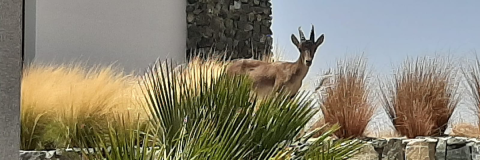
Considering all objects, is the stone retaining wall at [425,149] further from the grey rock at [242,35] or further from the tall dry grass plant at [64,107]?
the grey rock at [242,35]

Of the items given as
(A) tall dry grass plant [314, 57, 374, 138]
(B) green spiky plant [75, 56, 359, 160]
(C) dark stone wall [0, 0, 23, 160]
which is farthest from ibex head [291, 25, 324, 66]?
(C) dark stone wall [0, 0, 23, 160]

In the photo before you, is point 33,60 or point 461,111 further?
point 33,60

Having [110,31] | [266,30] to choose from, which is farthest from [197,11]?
[110,31]

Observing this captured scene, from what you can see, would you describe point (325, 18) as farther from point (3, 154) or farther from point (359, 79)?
point (3, 154)

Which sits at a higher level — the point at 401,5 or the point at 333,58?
the point at 401,5

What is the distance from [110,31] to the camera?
5.39 meters

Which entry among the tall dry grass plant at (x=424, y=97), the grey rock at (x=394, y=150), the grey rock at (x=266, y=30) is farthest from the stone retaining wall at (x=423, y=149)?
the grey rock at (x=266, y=30)

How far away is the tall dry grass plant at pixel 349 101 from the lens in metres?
3.86

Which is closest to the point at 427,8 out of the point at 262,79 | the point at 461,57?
the point at 461,57

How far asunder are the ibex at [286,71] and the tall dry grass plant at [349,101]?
0.71ft

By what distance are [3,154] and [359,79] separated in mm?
3249

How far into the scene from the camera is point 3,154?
93cm

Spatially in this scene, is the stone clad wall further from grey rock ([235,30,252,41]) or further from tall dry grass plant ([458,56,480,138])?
Answer: tall dry grass plant ([458,56,480,138])

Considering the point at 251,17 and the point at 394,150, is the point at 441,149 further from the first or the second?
the point at 251,17
